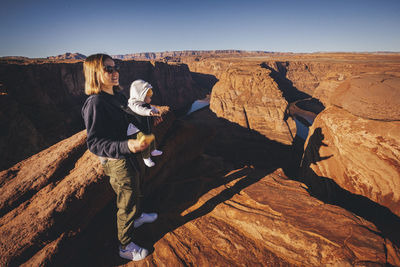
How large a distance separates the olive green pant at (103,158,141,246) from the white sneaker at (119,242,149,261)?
0.57ft

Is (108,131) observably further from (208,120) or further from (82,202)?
(208,120)

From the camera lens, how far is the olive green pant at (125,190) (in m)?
2.13

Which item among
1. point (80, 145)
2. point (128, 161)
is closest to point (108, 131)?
point (128, 161)

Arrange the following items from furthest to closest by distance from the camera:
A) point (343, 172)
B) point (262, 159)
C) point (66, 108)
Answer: point (66, 108), point (262, 159), point (343, 172)

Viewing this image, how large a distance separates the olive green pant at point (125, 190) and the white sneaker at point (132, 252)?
0.57 feet

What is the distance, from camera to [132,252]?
261 centimetres

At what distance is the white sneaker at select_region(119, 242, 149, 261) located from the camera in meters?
2.59

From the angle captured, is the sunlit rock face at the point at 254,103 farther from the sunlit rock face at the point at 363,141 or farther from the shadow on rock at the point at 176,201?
the shadow on rock at the point at 176,201

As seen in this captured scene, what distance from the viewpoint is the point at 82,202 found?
3.01 metres

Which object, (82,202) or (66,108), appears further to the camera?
(66,108)

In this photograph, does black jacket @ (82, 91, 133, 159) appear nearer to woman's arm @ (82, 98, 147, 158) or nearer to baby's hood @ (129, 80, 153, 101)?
woman's arm @ (82, 98, 147, 158)

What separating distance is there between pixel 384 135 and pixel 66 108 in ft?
111

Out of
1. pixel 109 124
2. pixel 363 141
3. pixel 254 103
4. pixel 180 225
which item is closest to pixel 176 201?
pixel 180 225

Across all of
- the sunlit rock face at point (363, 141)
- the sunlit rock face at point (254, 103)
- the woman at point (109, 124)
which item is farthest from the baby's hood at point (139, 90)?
the sunlit rock face at point (254, 103)
